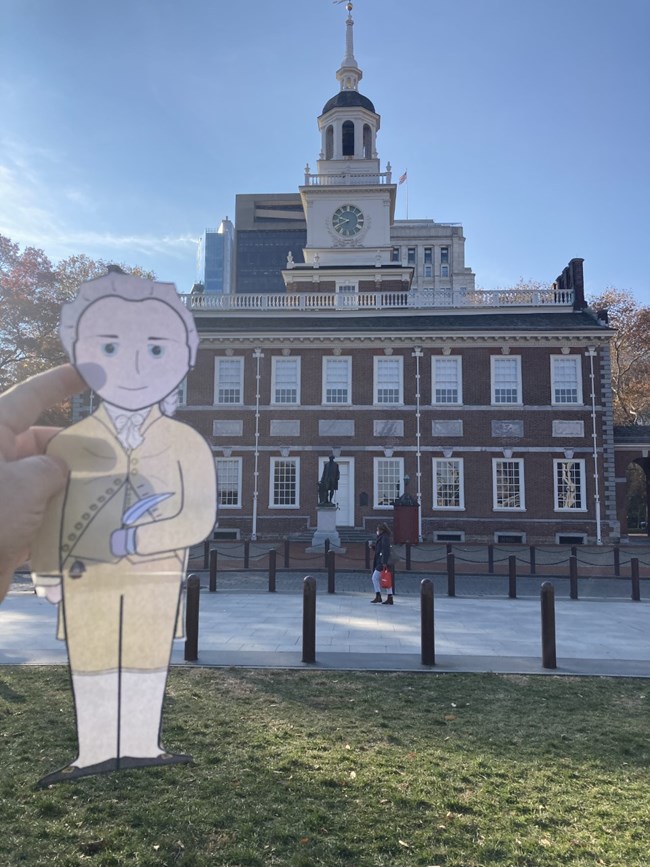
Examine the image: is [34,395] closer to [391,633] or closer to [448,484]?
[391,633]

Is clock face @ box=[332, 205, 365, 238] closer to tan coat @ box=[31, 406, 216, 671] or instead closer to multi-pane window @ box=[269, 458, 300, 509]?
multi-pane window @ box=[269, 458, 300, 509]

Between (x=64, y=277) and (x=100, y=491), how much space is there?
39.6 metres

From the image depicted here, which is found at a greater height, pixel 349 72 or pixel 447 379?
pixel 349 72

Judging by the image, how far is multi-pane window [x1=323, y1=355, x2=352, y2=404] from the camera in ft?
105

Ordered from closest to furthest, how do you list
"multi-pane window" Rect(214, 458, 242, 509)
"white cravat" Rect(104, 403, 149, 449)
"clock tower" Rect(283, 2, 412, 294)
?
1. "white cravat" Rect(104, 403, 149, 449)
2. "multi-pane window" Rect(214, 458, 242, 509)
3. "clock tower" Rect(283, 2, 412, 294)

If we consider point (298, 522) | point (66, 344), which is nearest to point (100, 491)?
point (66, 344)

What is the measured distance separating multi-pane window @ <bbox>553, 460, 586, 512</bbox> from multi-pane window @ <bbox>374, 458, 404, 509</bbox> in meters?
7.19

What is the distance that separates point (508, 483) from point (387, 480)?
220 inches

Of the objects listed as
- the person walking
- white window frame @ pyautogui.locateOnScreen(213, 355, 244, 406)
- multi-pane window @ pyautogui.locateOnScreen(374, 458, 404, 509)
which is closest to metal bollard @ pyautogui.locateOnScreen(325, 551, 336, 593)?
the person walking

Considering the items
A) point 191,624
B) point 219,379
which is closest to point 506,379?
point 219,379

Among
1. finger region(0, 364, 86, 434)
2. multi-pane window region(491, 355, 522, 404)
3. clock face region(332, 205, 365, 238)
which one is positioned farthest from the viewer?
clock face region(332, 205, 365, 238)

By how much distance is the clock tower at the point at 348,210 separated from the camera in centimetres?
4006

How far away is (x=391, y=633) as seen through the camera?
1145 cm

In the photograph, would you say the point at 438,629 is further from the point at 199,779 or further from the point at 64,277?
the point at 64,277
